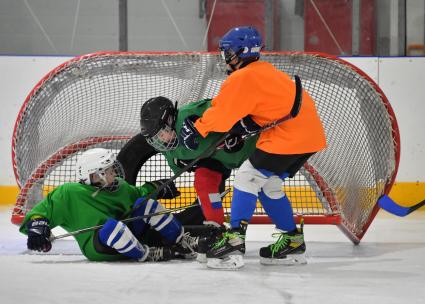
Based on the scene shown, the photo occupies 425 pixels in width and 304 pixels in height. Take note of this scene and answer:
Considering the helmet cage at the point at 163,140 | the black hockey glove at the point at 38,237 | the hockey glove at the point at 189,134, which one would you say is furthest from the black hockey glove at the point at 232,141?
the black hockey glove at the point at 38,237

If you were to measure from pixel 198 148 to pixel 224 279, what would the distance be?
2.37ft

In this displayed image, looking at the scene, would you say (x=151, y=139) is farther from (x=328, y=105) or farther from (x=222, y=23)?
(x=222, y=23)

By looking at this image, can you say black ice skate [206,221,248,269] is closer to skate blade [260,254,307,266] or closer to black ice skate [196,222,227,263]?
black ice skate [196,222,227,263]

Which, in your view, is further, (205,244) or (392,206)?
(392,206)

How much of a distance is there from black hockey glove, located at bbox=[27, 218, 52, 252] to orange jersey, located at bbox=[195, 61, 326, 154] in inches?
28.5

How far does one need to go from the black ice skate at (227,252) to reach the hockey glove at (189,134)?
0.38 metres

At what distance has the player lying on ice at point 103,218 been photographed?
3748 millimetres

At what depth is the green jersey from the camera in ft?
12.6

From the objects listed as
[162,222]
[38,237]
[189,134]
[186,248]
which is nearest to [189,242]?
[186,248]

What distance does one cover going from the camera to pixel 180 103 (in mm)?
4617

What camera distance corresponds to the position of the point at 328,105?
179 inches

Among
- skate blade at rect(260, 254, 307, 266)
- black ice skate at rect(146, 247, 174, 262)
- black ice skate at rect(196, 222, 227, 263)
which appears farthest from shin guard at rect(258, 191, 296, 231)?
black ice skate at rect(146, 247, 174, 262)

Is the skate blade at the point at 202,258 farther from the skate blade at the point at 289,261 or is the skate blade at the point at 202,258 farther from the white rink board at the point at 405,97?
the white rink board at the point at 405,97

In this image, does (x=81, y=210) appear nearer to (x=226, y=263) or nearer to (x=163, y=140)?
(x=163, y=140)
